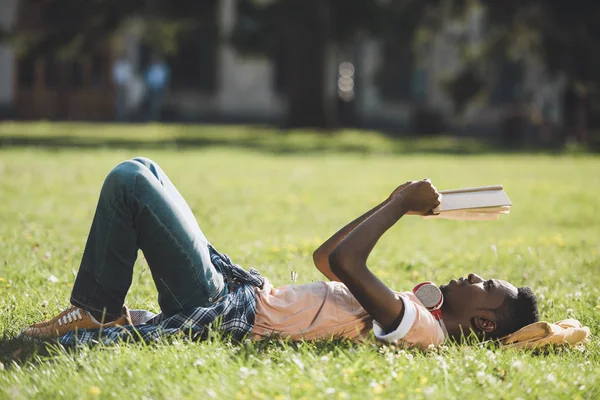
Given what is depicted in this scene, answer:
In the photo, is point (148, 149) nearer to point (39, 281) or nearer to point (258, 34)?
point (258, 34)

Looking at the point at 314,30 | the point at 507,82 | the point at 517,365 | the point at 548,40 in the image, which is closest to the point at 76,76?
the point at 314,30

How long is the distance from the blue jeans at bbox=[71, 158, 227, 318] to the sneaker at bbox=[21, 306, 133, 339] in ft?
0.15

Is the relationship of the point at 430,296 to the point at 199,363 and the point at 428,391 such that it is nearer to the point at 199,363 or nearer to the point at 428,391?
the point at 428,391

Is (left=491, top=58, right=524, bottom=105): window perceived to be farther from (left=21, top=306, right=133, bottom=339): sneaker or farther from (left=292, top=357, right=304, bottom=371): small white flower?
(left=292, top=357, right=304, bottom=371): small white flower

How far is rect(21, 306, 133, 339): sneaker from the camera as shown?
4.28 m

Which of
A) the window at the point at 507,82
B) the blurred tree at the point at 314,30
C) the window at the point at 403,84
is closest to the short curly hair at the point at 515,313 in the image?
the blurred tree at the point at 314,30

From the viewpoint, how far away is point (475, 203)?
4.11 meters

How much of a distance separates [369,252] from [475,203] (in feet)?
1.86

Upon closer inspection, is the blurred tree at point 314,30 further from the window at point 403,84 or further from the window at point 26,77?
the window at point 26,77

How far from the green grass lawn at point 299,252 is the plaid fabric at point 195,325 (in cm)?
9

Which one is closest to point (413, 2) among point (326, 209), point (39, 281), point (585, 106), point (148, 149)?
point (585, 106)

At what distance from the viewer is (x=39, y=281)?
5848 mm

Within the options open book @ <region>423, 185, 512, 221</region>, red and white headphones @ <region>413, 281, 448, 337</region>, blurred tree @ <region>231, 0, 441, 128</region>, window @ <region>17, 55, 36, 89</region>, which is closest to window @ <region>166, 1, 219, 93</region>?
window @ <region>17, 55, 36, 89</region>

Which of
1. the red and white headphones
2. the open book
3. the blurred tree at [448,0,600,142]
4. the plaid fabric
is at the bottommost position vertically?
the plaid fabric
